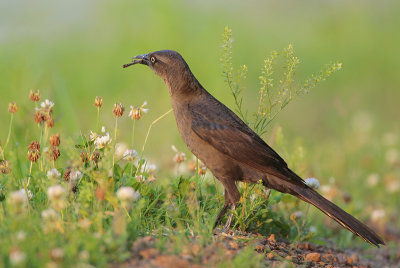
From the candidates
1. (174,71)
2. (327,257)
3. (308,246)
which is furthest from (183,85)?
(327,257)

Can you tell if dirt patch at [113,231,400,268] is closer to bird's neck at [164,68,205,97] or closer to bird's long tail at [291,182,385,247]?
bird's long tail at [291,182,385,247]

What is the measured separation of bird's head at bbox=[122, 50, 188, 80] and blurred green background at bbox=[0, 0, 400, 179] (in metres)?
2.02

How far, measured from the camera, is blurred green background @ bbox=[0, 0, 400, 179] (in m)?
8.20

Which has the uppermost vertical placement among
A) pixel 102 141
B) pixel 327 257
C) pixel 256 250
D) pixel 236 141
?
pixel 236 141

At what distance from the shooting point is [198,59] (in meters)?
10.3

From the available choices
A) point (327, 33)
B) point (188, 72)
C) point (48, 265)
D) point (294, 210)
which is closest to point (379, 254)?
point (294, 210)

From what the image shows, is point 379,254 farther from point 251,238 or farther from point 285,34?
point 285,34

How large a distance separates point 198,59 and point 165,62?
18.6 feet

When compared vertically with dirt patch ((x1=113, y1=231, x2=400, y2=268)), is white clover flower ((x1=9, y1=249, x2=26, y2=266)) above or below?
below

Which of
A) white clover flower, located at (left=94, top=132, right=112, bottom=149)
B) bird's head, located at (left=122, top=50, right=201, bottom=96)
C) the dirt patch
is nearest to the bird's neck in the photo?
bird's head, located at (left=122, top=50, right=201, bottom=96)

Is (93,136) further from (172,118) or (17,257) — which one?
(172,118)

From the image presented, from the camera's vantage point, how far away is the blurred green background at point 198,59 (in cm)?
820

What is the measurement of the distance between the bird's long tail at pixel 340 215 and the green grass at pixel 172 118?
336mm

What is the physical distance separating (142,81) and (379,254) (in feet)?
18.0
